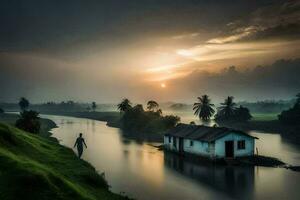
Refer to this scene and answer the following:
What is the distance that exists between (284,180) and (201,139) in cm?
1605

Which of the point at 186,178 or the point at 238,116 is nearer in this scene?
the point at 186,178

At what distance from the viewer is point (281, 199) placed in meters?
34.6

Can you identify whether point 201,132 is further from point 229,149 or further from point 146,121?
point 146,121

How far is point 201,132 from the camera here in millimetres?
59156

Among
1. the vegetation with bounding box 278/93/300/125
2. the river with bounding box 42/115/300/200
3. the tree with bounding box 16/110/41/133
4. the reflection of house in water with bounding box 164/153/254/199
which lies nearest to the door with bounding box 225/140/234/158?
the reflection of house in water with bounding box 164/153/254/199

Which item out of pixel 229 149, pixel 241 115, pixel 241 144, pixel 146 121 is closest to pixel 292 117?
pixel 241 115

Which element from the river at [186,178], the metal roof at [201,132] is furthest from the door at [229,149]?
the river at [186,178]

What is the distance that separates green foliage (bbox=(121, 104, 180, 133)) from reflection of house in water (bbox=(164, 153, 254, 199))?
48.0m

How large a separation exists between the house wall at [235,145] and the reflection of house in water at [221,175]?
268 cm

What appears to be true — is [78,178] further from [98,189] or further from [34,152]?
[34,152]

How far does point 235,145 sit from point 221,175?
9.93 metres

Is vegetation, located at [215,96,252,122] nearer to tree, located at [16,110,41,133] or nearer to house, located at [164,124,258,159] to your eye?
house, located at [164,124,258,159]

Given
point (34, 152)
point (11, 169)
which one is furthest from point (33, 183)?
point (34, 152)

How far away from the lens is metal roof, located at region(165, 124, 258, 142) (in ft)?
180
